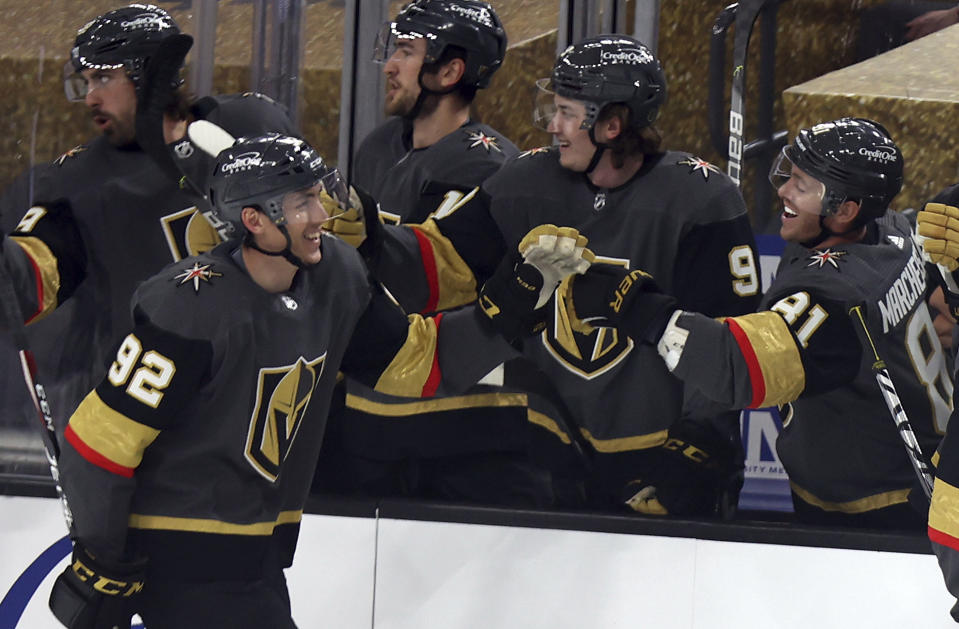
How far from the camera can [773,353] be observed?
8.89ft

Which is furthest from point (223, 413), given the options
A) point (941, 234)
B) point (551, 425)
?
point (941, 234)

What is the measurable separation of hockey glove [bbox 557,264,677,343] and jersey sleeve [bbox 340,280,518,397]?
164mm

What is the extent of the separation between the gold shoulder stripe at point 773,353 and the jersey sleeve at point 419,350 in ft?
1.39

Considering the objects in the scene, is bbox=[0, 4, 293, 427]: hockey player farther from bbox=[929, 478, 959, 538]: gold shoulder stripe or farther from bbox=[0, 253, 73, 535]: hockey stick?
bbox=[929, 478, 959, 538]: gold shoulder stripe

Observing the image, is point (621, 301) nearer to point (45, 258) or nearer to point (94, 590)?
point (94, 590)

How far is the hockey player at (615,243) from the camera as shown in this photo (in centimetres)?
→ 298

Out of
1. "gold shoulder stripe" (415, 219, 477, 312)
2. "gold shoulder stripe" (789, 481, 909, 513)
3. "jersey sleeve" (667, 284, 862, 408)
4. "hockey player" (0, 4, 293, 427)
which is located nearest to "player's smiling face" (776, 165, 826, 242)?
"jersey sleeve" (667, 284, 862, 408)

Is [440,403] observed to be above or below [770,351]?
below

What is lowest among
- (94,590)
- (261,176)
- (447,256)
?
(94,590)

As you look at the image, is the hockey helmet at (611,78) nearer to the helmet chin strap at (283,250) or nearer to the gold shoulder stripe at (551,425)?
the gold shoulder stripe at (551,425)

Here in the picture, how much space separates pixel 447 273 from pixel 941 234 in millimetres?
974

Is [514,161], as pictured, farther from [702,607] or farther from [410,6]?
[702,607]

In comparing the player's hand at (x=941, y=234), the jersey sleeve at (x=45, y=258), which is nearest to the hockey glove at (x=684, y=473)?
the player's hand at (x=941, y=234)

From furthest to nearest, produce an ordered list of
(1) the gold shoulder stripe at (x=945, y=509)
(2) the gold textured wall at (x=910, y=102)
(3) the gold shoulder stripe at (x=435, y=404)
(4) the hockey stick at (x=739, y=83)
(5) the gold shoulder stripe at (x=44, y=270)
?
1. (2) the gold textured wall at (x=910, y=102)
2. (4) the hockey stick at (x=739, y=83)
3. (3) the gold shoulder stripe at (x=435, y=404)
4. (5) the gold shoulder stripe at (x=44, y=270)
5. (1) the gold shoulder stripe at (x=945, y=509)
